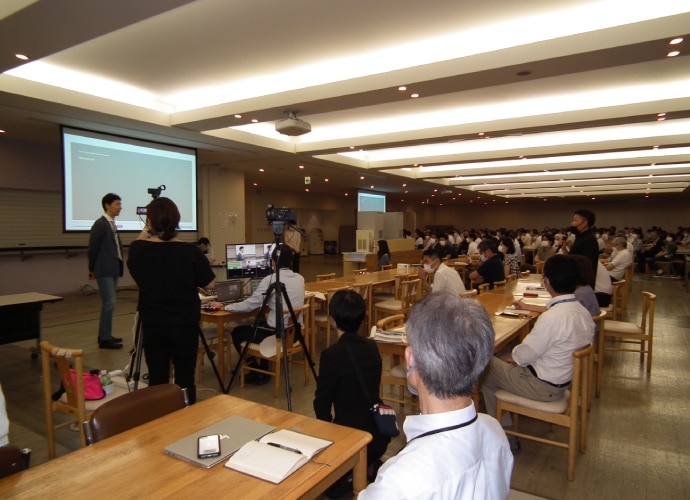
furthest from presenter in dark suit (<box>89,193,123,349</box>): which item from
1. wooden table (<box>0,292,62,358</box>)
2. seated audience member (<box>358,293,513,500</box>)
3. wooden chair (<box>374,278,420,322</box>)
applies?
Result: seated audience member (<box>358,293,513,500</box>)

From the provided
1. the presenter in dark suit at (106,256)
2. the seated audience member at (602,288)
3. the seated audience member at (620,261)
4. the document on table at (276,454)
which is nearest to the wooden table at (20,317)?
the presenter in dark suit at (106,256)

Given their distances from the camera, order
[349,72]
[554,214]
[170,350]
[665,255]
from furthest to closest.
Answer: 1. [554,214]
2. [665,255]
3. [349,72]
4. [170,350]


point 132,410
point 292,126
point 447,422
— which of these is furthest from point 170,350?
point 292,126

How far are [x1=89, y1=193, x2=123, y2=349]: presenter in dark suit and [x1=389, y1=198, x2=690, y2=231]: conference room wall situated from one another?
17.4m

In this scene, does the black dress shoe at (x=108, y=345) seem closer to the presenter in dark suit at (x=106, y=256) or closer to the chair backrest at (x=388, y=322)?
the presenter in dark suit at (x=106, y=256)

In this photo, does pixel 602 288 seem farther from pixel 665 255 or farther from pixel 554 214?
pixel 554 214

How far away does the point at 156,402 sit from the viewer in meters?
1.73

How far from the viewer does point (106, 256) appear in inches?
184

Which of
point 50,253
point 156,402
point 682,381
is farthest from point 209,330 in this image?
point 50,253

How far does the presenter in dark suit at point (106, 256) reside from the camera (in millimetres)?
4551

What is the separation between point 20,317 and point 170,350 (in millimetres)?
2620

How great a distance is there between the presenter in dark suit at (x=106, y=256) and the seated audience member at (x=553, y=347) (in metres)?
4.06

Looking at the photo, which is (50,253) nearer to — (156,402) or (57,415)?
(57,415)

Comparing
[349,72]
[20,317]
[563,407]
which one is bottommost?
[563,407]
